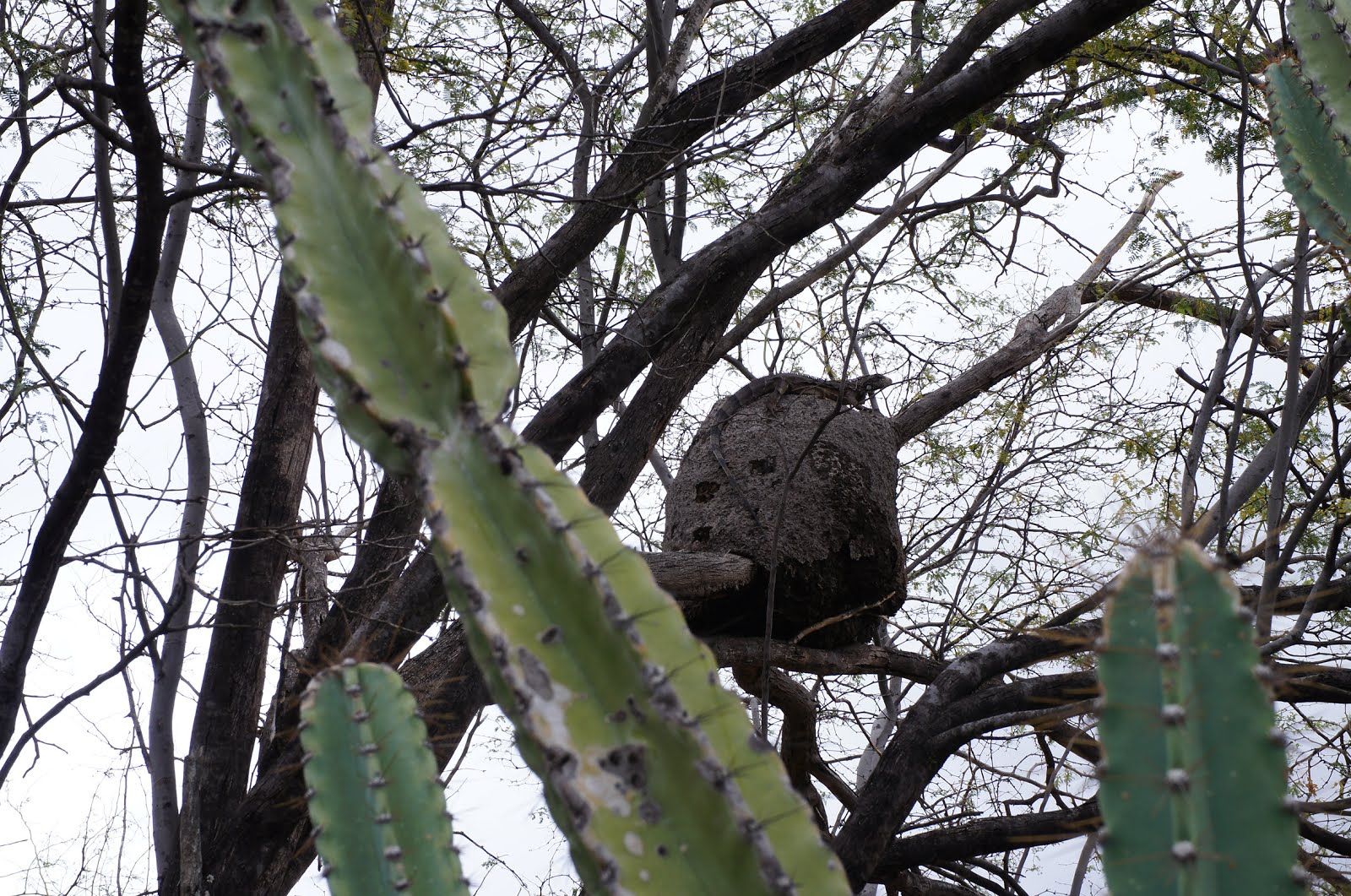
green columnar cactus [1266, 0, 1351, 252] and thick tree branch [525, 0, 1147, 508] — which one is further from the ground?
thick tree branch [525, 0, 1147, 508]

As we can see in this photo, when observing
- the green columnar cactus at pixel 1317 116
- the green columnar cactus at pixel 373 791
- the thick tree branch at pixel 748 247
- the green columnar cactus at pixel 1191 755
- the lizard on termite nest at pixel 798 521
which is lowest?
the green columnar cactus at pixel 1191 755

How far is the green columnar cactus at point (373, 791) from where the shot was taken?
1334mm

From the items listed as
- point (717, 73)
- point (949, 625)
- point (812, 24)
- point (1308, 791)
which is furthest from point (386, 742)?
point (949, 625)

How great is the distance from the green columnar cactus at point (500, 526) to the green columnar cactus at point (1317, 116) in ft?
6.34

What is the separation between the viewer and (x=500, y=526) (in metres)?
1.22

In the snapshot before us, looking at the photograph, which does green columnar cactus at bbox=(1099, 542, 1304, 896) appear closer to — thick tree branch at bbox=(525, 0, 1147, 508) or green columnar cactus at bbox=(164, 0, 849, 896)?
green columnar cactus at bbox=(164, 0, 849, 896)

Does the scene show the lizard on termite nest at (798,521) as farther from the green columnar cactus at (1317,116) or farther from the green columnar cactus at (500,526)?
the green columnar cactus at (500,526)

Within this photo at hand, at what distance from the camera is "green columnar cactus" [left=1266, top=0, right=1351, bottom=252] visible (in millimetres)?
2281

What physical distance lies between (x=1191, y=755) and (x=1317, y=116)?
2.01 meters

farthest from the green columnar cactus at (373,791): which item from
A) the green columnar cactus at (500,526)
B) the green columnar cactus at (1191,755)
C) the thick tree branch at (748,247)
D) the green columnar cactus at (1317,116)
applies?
the green columnar cactus at (1317,116)

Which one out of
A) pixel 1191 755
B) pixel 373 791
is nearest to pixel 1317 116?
pixel 1191 755

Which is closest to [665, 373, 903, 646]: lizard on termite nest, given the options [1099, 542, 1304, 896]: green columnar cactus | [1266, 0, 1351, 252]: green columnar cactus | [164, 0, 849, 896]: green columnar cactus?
[1266, 0, 1351, 252]: green columnar cactus

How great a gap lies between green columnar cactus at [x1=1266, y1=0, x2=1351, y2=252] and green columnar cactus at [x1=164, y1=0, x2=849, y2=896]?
6.34 feet

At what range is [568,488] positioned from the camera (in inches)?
49.0
